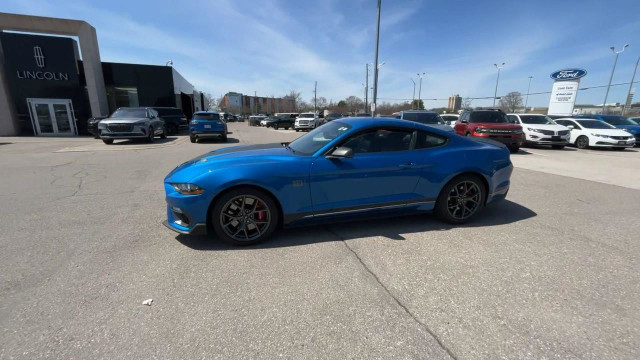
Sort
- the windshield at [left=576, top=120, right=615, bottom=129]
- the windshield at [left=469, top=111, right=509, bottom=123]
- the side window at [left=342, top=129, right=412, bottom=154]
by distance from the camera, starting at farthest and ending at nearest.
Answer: the windshield at [left=576, top=120, right=615, bottom=129] → the windshield at [left=469, top=111, right=509, bottom=123] → the side window at [left=342, top=129, right=412, bottom=154]

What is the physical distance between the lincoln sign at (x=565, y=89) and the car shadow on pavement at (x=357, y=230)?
87.5ft

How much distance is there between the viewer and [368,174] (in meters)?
3.43

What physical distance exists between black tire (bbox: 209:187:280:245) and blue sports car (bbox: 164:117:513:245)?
0.01 metres

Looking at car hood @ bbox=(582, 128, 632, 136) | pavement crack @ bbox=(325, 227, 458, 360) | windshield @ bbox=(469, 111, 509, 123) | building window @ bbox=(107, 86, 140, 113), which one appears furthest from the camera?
building window @ bbox=(107, 86, 140, 113)

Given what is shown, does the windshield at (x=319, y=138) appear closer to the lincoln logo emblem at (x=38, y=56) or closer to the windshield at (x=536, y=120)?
the windshield at (x=536, y=120)

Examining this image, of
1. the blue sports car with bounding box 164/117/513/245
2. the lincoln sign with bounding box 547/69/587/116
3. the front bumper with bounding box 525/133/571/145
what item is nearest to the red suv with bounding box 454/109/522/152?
the front bumper with bounding box 525/133/571/145

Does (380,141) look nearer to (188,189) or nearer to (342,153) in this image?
(342,153)

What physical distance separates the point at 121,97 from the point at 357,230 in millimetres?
26627

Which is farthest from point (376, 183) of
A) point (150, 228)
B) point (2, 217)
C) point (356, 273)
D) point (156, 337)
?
point (2, 217)

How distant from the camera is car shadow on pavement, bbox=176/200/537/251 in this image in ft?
11.0

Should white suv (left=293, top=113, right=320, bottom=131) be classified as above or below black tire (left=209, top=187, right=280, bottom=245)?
above

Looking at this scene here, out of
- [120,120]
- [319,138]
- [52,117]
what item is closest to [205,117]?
[120,120]

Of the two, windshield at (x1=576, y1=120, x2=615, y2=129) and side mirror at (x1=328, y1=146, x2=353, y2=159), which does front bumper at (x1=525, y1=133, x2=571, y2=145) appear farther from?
side mirror at (x1=328, y1=146, x2=353, y2=159)

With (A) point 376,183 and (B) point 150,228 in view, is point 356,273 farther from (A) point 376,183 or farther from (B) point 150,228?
(B) point 150,228
